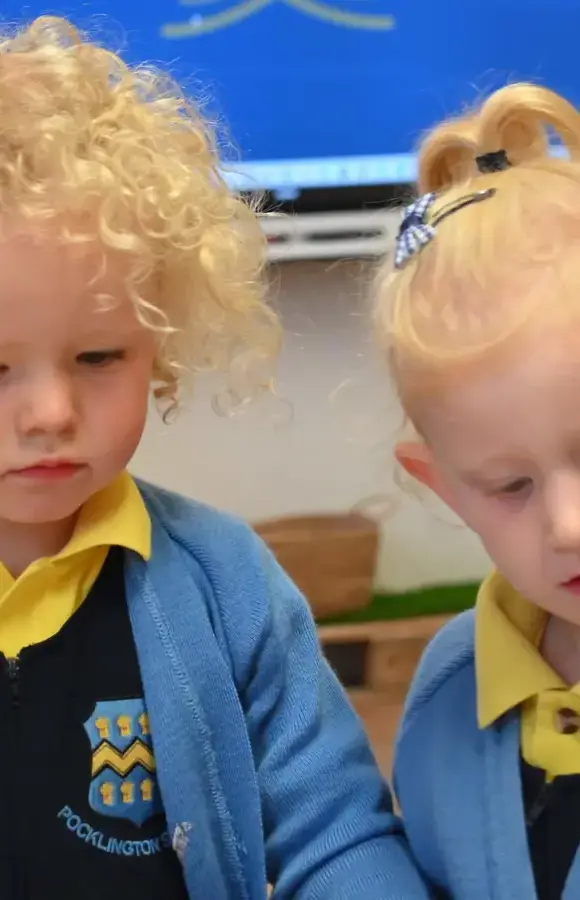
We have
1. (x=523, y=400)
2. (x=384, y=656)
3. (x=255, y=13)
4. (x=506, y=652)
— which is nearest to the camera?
(x=523, y=400)

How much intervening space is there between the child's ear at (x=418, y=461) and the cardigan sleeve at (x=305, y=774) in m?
0.14

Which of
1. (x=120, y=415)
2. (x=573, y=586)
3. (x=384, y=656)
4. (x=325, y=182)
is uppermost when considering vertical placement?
(x=325, y=182)

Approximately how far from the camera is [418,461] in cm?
59

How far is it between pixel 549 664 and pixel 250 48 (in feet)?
2.65

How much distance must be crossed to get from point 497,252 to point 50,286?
0.23 m

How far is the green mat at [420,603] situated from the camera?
1.36 m

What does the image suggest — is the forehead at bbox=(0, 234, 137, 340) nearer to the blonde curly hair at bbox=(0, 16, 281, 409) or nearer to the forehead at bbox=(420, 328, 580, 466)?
the blonde curly hair at bbox=(0, 16, 281, 409)

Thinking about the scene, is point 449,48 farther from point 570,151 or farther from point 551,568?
point 551,568

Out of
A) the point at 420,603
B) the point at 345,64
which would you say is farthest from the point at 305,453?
the point at 345,64

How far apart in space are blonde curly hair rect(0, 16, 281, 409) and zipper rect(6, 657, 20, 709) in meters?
0.20

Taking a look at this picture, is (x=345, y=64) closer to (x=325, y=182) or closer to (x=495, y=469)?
(x=325, y=182)

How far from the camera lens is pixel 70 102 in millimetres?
603

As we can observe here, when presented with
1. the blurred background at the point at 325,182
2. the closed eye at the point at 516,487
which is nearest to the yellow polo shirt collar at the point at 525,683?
the closed eye at the point at 516,487

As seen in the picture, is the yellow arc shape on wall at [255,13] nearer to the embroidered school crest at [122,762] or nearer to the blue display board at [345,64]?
the blue display board at [345,64]
